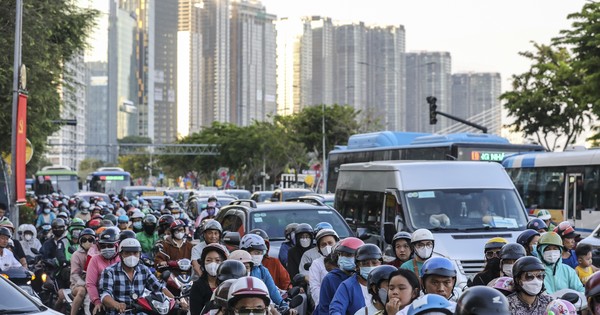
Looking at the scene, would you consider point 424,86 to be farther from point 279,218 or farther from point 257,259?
point 257,259

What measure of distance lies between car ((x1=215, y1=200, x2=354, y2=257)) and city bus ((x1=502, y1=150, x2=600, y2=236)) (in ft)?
36.9

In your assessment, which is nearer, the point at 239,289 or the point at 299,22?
the point at 239,289

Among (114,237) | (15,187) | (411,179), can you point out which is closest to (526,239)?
(114,237)

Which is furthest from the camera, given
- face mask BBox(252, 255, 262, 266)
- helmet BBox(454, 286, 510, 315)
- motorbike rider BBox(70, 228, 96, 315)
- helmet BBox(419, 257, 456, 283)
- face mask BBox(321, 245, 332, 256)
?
motorbike rider BBox(70, 228, 96, 315)

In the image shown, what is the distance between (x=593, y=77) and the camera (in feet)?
119

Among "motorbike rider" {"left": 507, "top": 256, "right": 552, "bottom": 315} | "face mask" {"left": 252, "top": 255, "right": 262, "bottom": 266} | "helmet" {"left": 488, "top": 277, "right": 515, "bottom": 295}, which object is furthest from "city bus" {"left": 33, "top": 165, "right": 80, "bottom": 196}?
"motorbike rider" {"left": 507, "top": 256, "right": 552, "bottom": 315}

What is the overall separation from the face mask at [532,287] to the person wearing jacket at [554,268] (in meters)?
2.82

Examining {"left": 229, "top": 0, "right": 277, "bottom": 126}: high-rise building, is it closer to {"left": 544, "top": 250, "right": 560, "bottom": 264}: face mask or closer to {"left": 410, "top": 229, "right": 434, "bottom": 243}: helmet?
{"left": 410, "top": 229, "right": 434, "bottom": 243}: helmet

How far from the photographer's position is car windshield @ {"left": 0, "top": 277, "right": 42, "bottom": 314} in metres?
8.47

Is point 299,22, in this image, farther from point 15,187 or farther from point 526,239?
point 526,239

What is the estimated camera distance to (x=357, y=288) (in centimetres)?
813

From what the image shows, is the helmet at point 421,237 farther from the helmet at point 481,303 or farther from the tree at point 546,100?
the tree at point 546,100

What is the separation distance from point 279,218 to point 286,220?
0.11 meters

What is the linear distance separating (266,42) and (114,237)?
507 feet
